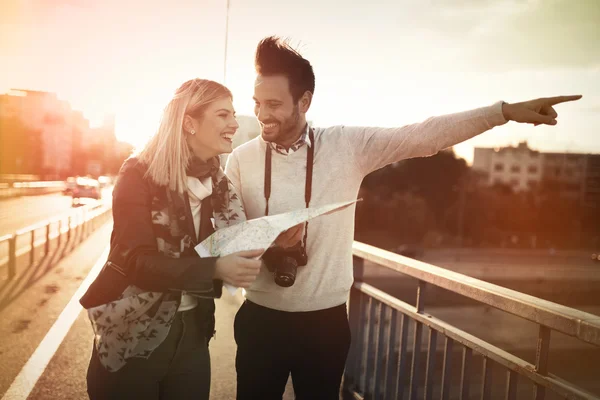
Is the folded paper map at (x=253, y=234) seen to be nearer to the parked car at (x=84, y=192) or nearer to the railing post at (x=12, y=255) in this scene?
the railing post at (x=12, y=255)

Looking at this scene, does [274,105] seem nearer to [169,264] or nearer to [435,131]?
[435,131]

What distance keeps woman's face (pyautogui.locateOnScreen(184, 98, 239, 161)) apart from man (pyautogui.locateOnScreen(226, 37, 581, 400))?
1.21ft

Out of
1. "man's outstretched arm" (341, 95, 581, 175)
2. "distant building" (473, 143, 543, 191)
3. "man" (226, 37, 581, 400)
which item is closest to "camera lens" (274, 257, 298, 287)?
"man" (226, 37, 581, 400)

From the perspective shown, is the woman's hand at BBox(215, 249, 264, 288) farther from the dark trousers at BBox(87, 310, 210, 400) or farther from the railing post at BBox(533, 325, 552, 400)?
the railing post at BBox(533, 325, 552, 400)

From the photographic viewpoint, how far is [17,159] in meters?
90.0

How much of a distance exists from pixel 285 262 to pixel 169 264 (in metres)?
0.59

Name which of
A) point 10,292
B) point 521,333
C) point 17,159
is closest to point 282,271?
point 10,292

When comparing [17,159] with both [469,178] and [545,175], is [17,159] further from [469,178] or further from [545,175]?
[545,175]

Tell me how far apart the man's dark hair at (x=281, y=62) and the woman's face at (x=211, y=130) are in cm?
43

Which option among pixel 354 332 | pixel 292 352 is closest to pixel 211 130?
pixel 292 352

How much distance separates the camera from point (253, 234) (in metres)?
1.90

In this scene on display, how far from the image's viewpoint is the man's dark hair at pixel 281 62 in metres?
2.57

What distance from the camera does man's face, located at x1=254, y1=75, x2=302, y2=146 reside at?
101 inches

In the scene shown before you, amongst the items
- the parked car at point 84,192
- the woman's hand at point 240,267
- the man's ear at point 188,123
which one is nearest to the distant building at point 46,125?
the parked car at point 84,192
